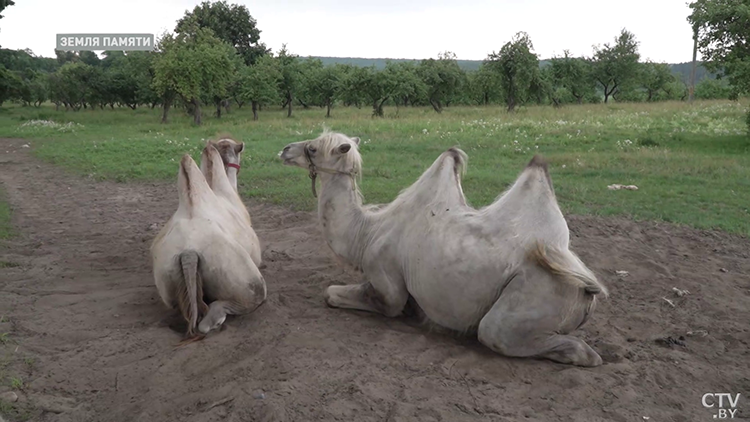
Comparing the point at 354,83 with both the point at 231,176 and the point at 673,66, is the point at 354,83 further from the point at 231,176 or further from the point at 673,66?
the point at 673,66

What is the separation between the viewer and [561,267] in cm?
409

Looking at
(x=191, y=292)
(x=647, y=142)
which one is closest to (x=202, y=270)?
Result: (x=191, y=292)

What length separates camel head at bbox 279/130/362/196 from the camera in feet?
17.7

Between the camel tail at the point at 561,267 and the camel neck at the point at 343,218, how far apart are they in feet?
5.68

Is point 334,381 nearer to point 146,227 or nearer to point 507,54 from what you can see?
point 146,227

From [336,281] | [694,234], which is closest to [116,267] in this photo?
[336,281]

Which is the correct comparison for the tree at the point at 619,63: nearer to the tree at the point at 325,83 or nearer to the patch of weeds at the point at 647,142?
the tree at the point at 325,83

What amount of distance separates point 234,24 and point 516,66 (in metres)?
34.5

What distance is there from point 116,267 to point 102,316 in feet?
5.31

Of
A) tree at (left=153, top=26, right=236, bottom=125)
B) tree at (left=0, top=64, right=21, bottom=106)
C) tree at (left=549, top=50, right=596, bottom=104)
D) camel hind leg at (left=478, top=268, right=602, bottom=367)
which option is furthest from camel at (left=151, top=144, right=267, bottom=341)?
tree at (left=549, top=50, right=596, bottom=104)

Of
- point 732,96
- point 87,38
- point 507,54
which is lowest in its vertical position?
point 732,96

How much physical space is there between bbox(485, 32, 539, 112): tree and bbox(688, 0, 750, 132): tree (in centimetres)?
1869

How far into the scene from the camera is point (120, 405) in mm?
3684

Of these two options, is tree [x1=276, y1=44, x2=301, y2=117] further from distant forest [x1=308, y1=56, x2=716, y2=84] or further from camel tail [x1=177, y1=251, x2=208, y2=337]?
camel tail [x1=177, y1=251, x2=208, y2=337]
